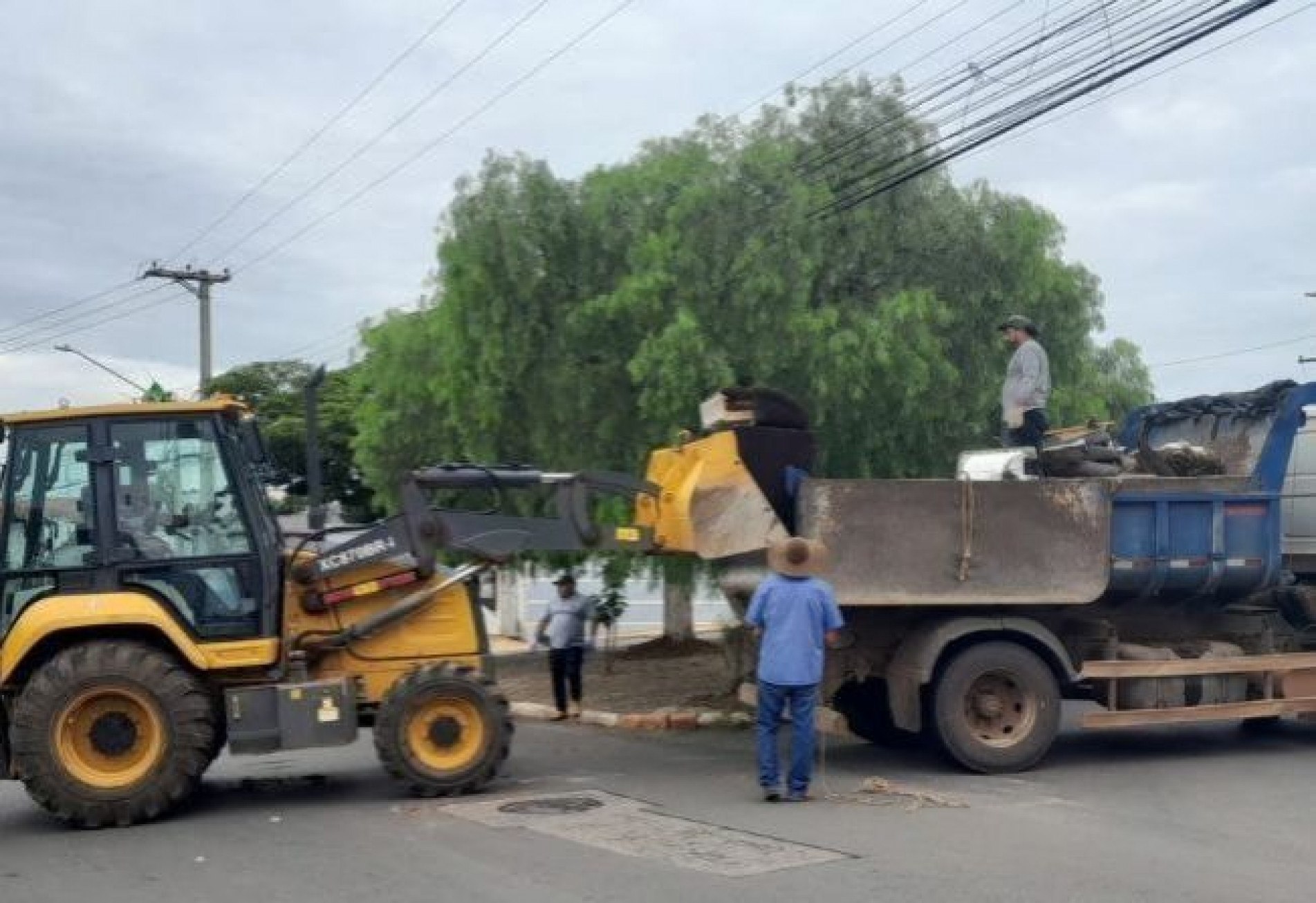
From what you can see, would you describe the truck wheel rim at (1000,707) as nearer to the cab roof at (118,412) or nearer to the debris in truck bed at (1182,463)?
the debris in truck bed at (1182,463)

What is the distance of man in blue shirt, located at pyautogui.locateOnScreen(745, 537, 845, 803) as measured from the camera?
9.18 metres

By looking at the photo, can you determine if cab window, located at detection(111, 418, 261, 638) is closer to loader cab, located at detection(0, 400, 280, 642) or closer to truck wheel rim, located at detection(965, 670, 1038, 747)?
loader cab, located at detection(0, 400, 280, 642)

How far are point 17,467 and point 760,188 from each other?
8.12 metres

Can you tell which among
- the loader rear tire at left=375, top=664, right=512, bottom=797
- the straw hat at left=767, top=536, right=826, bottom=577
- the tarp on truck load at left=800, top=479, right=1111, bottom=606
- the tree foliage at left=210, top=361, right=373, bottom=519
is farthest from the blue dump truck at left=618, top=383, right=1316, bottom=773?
the tree foliage at left=210, top=361, right=373, bottom=519

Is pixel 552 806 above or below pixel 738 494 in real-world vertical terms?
below

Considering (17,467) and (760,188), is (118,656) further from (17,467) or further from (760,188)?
(760,188)

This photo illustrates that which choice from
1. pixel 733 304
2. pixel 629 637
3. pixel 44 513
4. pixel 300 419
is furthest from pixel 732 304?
pixel 300 419

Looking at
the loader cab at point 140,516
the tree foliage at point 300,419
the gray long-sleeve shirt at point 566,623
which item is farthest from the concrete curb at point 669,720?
the tree foliage at point 300,419

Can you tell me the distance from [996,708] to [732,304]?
5302 millimetres

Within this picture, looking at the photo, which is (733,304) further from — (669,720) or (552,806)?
(552,806)

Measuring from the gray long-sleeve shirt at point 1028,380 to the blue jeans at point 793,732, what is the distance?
330 cm

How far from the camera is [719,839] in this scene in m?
8.09

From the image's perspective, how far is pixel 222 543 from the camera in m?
9.56

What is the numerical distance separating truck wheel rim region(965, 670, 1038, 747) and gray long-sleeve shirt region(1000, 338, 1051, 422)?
2.19 meters
